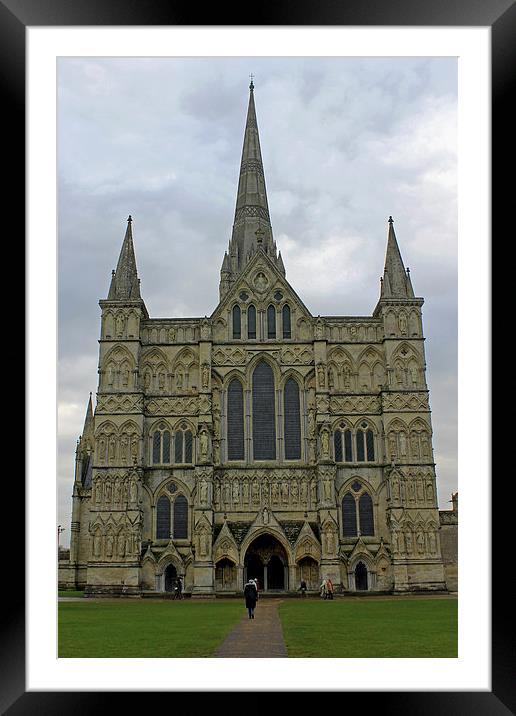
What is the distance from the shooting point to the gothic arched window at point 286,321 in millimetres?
47500

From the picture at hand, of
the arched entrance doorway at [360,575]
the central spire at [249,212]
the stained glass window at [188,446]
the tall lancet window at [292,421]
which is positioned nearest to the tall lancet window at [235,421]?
the stained glass window at [188,446]

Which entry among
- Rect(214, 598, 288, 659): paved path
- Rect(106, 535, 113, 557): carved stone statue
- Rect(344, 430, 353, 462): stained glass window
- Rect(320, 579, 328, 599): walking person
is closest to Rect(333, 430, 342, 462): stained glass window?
Rect(344, 430, 353, 462): stained glass window

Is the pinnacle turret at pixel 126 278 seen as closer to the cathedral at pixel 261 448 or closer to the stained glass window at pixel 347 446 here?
the cathedral at pixel 261 448

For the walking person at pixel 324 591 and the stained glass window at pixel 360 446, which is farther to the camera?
the stained glass window at pixel 360 446

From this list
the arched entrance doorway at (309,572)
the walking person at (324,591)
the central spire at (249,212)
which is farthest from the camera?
the central spire at (249,212)

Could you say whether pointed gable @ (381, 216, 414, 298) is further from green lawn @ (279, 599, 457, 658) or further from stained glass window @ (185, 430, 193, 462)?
green lawn @ (279, 599, 457, 658)

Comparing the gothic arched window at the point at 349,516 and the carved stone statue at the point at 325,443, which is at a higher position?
the carved stone statue at the point at 325,443

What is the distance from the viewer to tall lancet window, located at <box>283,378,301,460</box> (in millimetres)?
45625

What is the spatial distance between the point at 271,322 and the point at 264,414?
5.57m

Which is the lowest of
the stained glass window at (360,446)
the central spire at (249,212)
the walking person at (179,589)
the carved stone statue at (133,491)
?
the walking person at (179,589)

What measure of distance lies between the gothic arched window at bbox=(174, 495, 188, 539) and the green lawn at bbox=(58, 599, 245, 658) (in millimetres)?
15166

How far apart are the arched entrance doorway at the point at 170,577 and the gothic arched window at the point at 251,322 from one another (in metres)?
13.9
